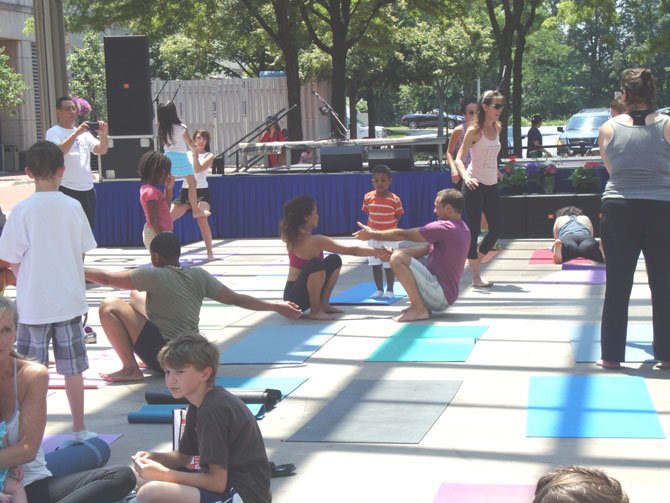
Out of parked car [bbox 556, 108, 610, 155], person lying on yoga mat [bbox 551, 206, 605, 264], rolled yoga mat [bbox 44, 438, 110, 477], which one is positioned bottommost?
rolled yoga mat [bbox 44, 438, 110, 477]

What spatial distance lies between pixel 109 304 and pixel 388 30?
76.2 feet

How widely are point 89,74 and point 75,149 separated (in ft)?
107

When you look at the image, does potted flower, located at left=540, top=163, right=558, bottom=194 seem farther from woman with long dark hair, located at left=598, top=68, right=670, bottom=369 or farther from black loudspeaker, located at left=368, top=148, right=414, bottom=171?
woman with long dark hair, located at left=598, top=68, right=670, bottom=369

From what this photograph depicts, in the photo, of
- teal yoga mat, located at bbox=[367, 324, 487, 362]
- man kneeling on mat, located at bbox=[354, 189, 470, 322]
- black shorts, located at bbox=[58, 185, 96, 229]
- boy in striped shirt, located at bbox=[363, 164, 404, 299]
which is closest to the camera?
teal yoga mat, located at bbox=[367, 324, 487, 362]

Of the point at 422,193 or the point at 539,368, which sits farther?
the point at 422,193

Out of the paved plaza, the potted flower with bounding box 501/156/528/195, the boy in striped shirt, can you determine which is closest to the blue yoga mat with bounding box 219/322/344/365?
the paved plaza

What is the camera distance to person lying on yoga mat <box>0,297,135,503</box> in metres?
4.23

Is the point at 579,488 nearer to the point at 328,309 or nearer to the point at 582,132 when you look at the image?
the point at 328,309

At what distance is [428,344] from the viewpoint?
26.4ft

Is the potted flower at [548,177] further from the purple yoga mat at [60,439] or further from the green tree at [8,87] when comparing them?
the green tree at [8,87]

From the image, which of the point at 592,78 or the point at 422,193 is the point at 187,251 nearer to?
the point at 422,193

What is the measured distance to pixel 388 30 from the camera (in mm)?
29266

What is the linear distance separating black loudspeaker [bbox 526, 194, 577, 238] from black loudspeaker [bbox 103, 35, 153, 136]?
5551 mm

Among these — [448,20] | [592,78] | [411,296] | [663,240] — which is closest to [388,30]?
[448,20]
